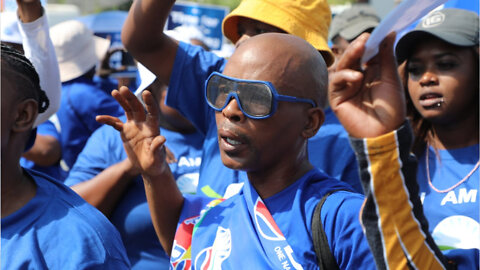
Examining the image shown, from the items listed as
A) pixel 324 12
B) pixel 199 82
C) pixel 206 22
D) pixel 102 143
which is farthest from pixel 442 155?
pixel 206 22

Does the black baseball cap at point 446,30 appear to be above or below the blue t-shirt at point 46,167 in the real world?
above

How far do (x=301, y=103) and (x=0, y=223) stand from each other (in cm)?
105

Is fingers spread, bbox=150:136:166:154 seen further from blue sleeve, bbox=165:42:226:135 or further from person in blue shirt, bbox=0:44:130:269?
blue sleeve, bbox=165:42:226:135

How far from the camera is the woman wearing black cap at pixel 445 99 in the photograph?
2.81 metres

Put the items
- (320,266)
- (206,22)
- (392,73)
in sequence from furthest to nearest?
(206,22) → (320,266) → (392,73)

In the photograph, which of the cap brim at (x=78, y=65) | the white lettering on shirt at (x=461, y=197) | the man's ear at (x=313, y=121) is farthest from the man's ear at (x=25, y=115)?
the cap brim at (x=78, y=65)

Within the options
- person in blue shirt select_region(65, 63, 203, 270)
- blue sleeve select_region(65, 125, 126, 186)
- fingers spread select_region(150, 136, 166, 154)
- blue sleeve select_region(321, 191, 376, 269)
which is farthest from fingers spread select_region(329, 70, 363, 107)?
blue sleeve select_region(65, 125, 126, 186)

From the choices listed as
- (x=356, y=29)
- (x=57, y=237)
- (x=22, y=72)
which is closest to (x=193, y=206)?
(x=57, y=237)

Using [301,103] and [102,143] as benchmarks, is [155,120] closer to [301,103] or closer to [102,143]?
[301,103]

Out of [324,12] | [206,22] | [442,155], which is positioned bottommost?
[206,22]

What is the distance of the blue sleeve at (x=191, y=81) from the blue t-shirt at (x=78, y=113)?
1.62 meters

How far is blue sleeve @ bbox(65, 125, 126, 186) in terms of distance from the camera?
11.2 ft

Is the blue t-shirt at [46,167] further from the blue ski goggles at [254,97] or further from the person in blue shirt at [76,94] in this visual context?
the blue ski goggles at [254,97]

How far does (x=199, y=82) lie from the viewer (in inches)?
113
